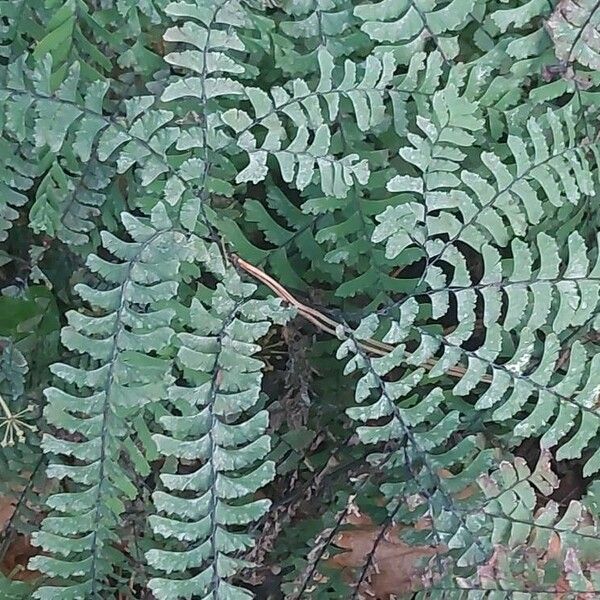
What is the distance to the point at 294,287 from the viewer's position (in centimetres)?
81

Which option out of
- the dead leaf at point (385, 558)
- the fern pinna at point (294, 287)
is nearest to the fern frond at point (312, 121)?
the fern pinna at point (294, 287)

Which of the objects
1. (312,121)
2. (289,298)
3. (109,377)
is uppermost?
(312,121)

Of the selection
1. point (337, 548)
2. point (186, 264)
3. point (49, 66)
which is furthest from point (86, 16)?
point (337, 548)

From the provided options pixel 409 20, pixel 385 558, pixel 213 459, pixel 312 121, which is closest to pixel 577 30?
pixel 409 20

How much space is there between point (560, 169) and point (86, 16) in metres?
0.46

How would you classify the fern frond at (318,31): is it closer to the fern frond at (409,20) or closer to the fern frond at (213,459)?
the fern frond at (409,20)

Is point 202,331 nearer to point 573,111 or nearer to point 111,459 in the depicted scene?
point 111,459

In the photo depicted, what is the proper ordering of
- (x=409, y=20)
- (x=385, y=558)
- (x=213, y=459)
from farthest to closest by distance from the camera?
(x=385, y=558)
(x=409, y=20)
(x=213, y=459)

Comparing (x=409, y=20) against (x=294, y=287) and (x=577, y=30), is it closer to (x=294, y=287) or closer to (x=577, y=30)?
(x=577, y=30)

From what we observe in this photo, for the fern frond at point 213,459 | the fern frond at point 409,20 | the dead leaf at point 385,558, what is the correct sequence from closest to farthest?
the fern frond at point 213,459
the fern frond at point 409,20
the dead leaf at point 385,558

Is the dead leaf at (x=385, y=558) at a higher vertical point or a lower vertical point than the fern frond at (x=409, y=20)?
lower

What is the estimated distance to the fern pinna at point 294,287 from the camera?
64 centimetres

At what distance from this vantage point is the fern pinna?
0.64 meters

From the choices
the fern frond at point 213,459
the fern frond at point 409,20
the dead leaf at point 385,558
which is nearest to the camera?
the fern frond at point 213,459
